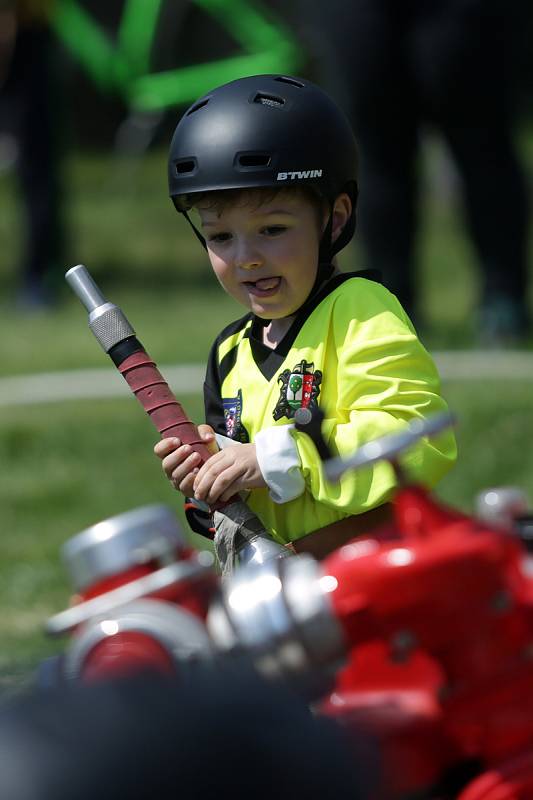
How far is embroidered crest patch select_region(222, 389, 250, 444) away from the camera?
3.08 meters

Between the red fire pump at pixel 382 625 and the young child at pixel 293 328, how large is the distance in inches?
30.8

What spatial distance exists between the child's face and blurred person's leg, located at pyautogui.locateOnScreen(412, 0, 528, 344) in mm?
4382

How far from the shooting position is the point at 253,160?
2.90 meters

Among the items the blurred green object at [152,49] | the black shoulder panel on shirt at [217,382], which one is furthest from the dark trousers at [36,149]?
the black shoulder panel on shirt at [217,382]

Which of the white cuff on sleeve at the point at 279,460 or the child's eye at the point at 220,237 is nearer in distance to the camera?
the white cuff on sleeve at the point at 279,460

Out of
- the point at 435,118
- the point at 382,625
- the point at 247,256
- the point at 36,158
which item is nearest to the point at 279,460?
the point at 247,256

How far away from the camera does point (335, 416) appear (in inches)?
115

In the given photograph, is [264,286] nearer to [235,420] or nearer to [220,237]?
[220,237]

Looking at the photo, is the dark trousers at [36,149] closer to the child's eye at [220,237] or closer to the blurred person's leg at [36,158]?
the blurred person's leg at [36,158]

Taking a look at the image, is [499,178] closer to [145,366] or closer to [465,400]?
[465,400]

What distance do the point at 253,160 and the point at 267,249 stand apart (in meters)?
0.18

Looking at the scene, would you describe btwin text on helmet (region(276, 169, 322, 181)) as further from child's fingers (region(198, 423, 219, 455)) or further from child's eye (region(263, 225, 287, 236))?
child's fingers (region(198, 423, 219, 455))

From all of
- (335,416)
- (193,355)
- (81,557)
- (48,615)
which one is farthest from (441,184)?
(81,557)

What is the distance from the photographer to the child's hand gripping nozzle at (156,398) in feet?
8.92
